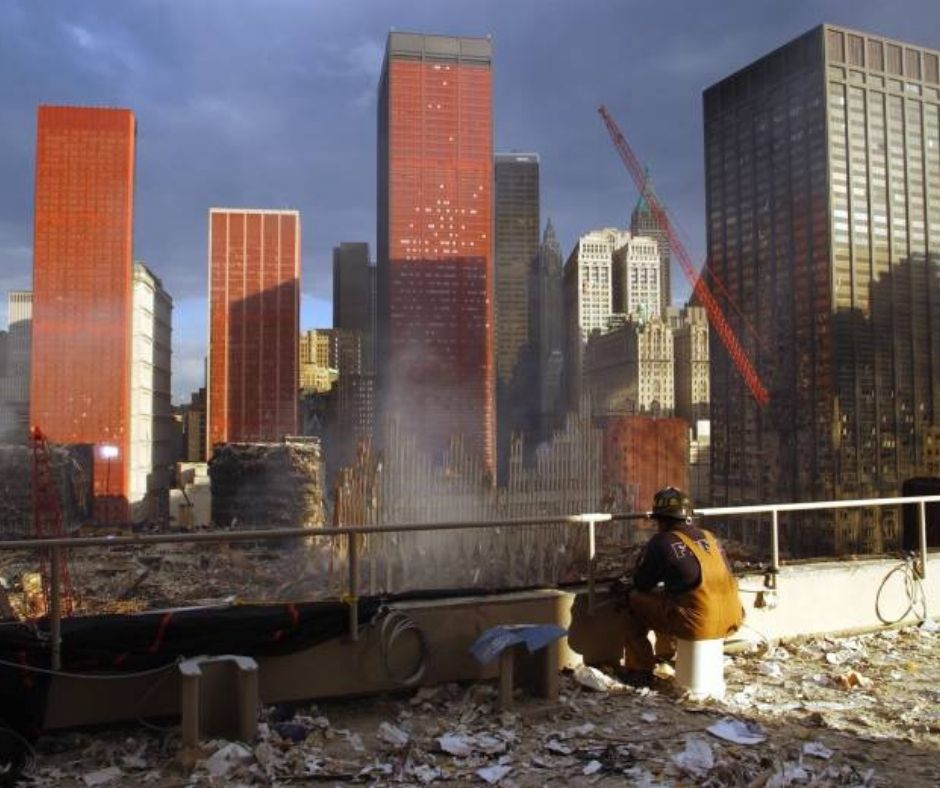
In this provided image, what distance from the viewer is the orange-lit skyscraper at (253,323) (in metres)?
45.1

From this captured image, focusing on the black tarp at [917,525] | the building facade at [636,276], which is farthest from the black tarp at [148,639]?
the building facade at [636,276]

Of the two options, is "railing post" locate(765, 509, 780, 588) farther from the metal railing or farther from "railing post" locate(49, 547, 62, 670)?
"railing post" locate(49, 547, 62, 670)

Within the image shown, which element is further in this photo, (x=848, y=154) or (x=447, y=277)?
(x=848, y=154)

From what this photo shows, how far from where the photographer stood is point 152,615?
11.5 feet

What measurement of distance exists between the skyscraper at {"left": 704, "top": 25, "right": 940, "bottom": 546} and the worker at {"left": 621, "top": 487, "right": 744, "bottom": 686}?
33.2m

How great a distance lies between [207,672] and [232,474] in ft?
71.1

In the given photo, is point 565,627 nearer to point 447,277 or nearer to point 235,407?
point 447,277

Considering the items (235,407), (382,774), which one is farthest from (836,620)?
(235,407)

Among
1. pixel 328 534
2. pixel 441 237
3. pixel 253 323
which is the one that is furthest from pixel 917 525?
pixel 253 323

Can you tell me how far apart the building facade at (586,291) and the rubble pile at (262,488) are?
177ft

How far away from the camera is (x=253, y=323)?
4688 cm

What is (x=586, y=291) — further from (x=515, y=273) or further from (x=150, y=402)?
(x=150, y=402)

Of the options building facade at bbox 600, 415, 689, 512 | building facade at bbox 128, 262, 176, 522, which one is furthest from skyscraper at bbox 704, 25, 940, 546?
building facade at bbox 128, 262, 176, 522

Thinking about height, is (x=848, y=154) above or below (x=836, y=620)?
above
